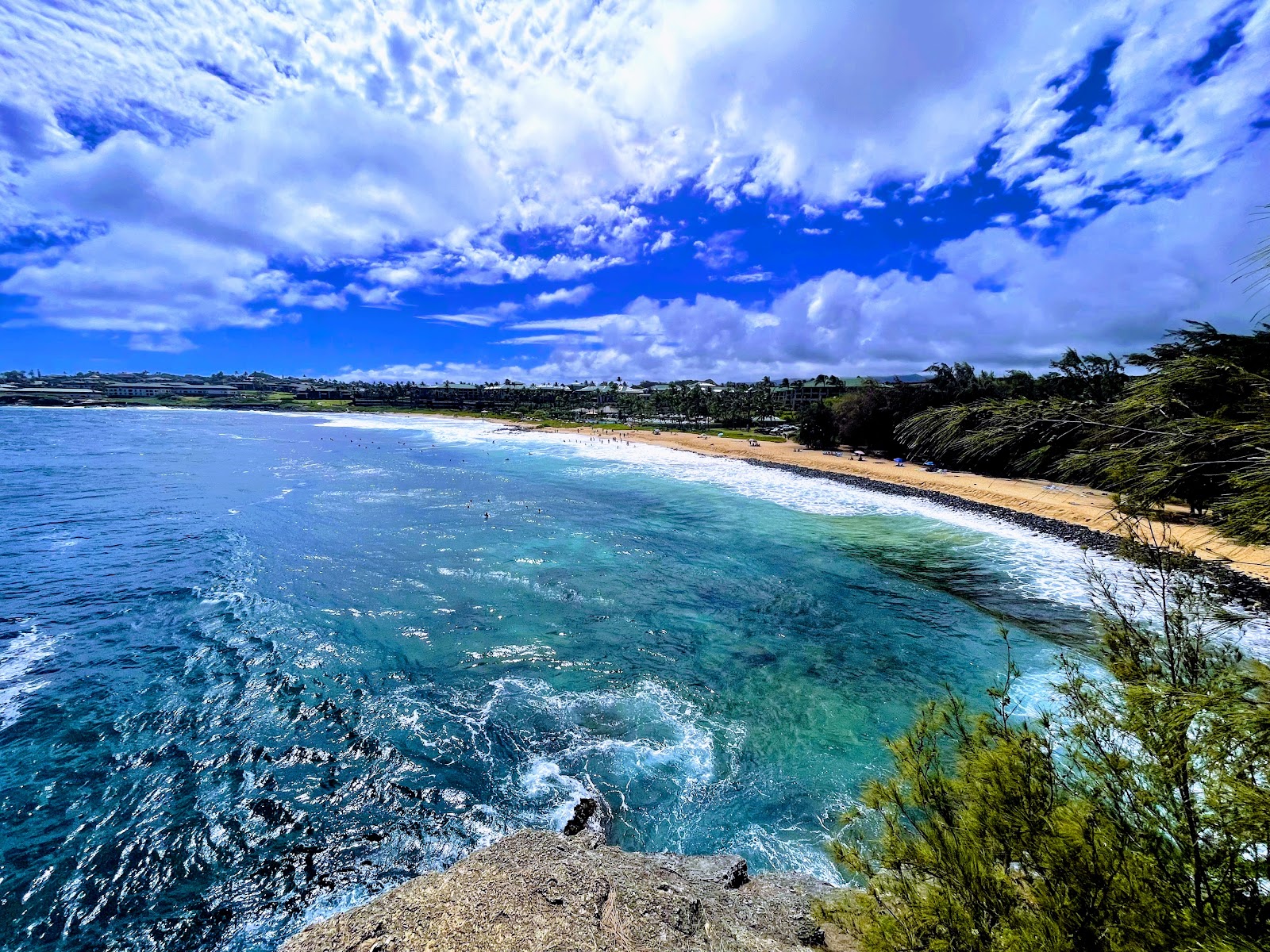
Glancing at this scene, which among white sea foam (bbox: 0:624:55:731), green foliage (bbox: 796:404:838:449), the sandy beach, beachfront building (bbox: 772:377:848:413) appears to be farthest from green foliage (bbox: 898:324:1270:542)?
beachfront building (bbox: 772:377:848:413)

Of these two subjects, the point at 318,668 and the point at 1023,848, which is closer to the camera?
the point at 1023,848

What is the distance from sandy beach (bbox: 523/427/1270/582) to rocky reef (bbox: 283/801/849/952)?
283 inches

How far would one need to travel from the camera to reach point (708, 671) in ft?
51.5

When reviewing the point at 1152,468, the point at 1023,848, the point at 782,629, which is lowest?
the point at 782,629

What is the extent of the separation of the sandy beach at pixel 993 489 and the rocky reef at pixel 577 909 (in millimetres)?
7195

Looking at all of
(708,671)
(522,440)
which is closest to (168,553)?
→ (708,671)

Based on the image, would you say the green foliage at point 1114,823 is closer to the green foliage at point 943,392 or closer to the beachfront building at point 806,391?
the green foliage at point 943,392

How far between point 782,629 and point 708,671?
4327 millimetres

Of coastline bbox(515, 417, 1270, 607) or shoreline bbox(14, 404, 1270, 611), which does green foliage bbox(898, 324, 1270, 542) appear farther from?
coastline bbox(515, 417, 1270, 607)

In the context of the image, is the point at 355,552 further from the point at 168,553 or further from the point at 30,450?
the point at 30,450

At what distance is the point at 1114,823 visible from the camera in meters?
4.37

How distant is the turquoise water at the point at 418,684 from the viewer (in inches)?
362

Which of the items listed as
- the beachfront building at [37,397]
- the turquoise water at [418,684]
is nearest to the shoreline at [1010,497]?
the turquoise water at [418,684]

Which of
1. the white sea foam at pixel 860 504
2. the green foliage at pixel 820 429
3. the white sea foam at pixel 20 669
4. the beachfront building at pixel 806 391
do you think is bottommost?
the white sea foam at pixel 860 504
